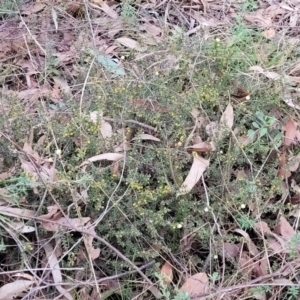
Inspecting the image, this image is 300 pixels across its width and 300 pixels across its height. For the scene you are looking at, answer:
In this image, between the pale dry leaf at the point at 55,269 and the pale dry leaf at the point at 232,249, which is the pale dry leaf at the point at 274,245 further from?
the pale dry leaf at the point at 55,269

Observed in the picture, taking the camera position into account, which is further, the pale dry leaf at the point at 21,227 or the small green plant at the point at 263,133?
the small green plant at the point at 263,133

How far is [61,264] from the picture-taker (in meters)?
1.40

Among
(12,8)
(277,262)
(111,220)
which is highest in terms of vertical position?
(12,8)

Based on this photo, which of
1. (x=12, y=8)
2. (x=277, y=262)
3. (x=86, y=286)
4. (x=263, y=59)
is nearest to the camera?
(x=86, y=286)

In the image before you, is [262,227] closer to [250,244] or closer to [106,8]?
[250,244]

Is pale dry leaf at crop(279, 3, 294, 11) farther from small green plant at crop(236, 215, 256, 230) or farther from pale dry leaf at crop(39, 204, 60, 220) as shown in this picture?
pale dry leaf at crop(39, 204, 60, 220)

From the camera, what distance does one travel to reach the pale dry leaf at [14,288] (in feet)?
4.31

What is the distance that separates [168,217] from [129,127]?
0.97ft

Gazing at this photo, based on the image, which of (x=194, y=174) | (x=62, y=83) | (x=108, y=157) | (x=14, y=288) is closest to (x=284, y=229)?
(x=194, y=174)

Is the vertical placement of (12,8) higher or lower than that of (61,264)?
higher

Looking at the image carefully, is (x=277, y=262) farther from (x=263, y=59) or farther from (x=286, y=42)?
(x=286, y=42)

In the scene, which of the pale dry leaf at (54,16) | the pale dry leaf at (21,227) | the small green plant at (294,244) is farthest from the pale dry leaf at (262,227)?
the pale dry leaf at (54,16)

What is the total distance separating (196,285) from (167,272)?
0.27ft

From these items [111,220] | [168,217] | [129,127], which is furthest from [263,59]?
[111,220]
